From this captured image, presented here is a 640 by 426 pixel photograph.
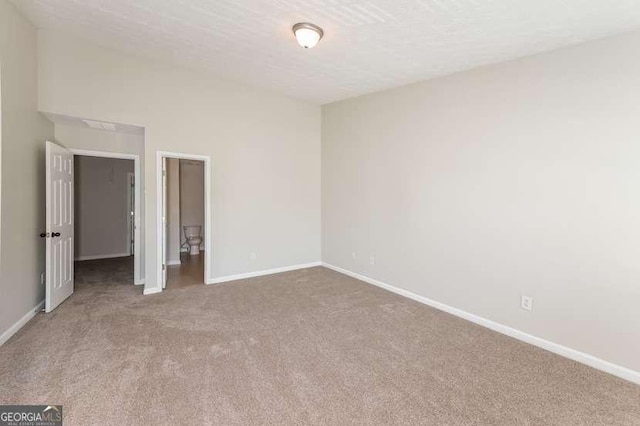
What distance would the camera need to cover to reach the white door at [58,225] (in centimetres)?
344

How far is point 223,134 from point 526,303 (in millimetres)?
4481

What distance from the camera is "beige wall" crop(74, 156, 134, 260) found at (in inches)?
258

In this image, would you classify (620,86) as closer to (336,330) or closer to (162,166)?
(336,330)

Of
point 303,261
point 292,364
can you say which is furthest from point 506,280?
point 303,261

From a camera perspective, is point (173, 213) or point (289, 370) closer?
point (289, 370)

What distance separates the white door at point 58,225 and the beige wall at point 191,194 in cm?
307

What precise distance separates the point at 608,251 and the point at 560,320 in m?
0.77

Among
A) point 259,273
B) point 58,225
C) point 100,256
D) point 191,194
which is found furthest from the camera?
point 191,194

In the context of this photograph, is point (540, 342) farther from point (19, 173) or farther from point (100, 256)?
point (100, 256)

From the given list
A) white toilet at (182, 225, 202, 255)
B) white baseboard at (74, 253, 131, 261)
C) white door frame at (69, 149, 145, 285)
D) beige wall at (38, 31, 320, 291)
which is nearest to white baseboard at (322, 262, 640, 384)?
beige wall at (38, 31, 320, 291)

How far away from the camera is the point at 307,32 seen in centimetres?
282

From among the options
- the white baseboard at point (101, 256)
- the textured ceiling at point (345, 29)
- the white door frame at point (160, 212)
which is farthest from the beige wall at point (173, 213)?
the textured ceiling at point (345, 29)

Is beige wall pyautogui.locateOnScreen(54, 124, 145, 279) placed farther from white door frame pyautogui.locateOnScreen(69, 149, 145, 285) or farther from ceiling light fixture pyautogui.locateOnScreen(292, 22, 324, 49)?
ceiling light fixture pyautogui.locateOnScreen(292, 22, 324, 49)

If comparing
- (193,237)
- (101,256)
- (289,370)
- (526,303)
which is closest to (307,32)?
(289,370)
